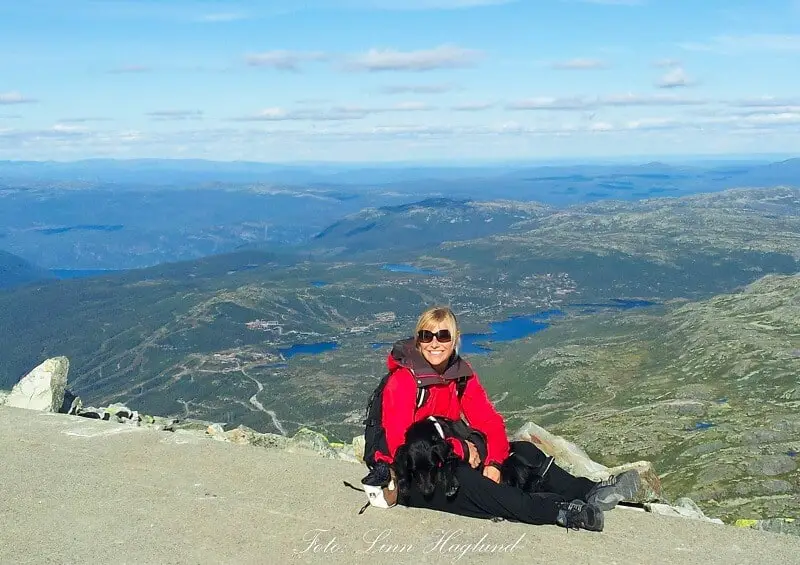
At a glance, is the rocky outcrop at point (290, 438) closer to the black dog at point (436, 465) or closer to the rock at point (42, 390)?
the rock at point (42, 390)

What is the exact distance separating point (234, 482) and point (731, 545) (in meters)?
A: 10.7

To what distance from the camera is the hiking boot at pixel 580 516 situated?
1355 cm

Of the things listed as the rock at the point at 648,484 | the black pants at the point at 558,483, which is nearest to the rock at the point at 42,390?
the black pants at the point at 558,483

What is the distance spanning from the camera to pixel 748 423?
512 ft

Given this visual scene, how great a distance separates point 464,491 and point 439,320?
3.39 m

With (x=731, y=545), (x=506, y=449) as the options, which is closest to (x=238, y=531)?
(x=506, y=449)

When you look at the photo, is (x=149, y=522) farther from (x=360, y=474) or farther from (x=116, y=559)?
(x=360, y=474)

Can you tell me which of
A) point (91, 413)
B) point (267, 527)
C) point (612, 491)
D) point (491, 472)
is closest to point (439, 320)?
point (491, 472)

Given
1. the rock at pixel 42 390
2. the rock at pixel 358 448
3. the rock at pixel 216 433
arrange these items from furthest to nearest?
the rock at pixel 42 390
the rock at pixel 216 433
the rock at pixel 358 448

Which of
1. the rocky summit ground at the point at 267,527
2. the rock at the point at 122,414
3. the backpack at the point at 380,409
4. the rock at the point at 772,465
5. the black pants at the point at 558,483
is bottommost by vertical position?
the rock at the point at 772,465

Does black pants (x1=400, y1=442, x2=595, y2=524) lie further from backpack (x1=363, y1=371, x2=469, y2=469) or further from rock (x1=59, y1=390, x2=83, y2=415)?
rock (x1=59, y1=390, x2=83, y2=415)

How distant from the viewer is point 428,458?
13586mm

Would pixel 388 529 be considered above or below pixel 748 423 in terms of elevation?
above

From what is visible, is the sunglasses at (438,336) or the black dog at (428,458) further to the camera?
the sunglasses at (438,336)
